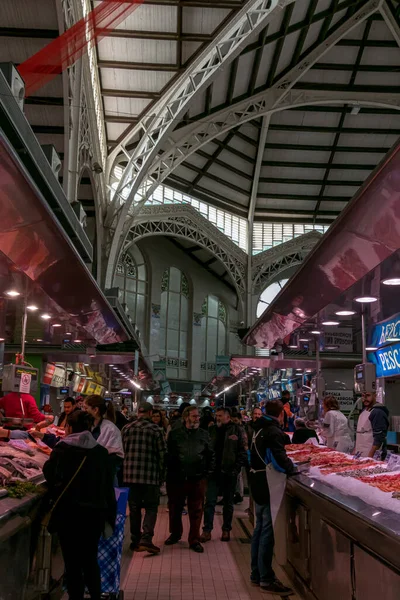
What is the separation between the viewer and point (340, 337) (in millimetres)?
11141

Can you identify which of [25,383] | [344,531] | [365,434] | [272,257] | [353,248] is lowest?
[344,531]

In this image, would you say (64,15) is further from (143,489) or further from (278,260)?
(278,260)

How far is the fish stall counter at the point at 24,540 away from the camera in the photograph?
4.14 metres

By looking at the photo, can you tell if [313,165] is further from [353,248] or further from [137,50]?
[353,248]

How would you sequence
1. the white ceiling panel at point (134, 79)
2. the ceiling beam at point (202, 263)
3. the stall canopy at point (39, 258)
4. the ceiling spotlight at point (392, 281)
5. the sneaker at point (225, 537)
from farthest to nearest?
the ceiling beam at point (202, 263) < the white ceiling panel at point (134, 79) < the sneaker at point (225, 537) < the ceiling spotlight at point (392, 281) < the stall canopy at point (39, 258)

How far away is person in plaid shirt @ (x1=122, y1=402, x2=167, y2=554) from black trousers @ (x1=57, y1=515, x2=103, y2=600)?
302 centimetres

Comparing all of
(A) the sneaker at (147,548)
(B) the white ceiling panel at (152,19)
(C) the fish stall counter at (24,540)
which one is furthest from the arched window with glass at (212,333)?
(C) the fish stall counter at (24,540)

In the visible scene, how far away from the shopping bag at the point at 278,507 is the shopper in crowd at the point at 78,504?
2065mm

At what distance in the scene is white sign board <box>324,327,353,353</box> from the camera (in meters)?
10.8

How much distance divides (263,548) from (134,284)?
3449 centimetres

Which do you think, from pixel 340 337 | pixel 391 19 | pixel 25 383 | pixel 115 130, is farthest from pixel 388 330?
pixel 391 19

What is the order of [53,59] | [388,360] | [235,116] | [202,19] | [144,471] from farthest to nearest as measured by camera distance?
[235,116] → [202,19] → [53,59] → [388,360] → [144,471]

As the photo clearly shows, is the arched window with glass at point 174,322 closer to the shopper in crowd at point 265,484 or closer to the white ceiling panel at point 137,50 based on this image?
the white ceiling panel at point 137,50

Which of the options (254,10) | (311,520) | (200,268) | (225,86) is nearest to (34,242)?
(311,520)
